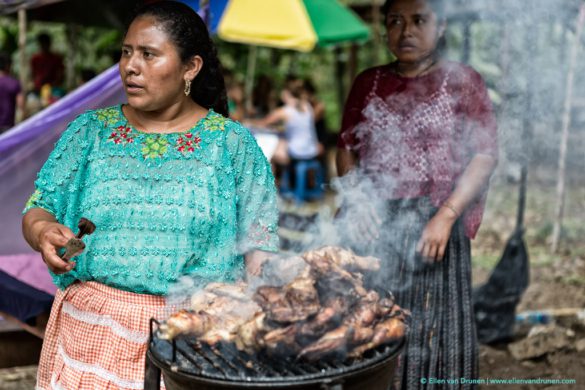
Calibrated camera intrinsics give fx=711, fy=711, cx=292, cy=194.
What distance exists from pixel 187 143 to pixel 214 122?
15 centimetres

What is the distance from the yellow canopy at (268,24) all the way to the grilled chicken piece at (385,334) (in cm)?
785

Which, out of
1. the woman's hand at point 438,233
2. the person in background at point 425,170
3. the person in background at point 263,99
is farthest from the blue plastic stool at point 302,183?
the woman's hand at point 438,233

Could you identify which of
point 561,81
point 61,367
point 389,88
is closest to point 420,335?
point 389,88

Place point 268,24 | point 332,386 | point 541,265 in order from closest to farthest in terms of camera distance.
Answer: point 332,386
point 541,265
point 268,24

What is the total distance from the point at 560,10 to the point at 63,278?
4292 mm

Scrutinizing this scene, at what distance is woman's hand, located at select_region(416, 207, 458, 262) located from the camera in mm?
3402

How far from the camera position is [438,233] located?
3408 millimetres

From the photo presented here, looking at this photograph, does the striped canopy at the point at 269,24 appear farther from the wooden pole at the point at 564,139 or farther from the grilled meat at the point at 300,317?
the grilled meat at the point at 300,317

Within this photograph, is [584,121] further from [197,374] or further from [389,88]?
[197,374]

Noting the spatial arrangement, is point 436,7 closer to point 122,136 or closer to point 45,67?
point 122,136

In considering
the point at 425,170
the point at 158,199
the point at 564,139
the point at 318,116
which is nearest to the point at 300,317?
the point at 158,199

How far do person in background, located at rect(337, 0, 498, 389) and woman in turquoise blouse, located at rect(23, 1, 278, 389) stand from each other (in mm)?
988

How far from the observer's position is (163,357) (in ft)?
7.13

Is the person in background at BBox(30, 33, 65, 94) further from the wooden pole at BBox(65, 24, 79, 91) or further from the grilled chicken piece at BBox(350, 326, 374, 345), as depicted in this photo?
the grilled chicken piece at BBox(350, 326, 374, 345)
